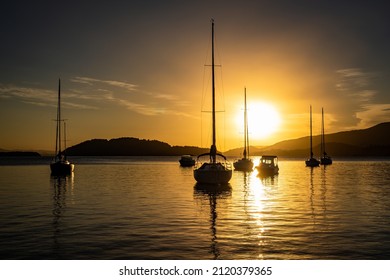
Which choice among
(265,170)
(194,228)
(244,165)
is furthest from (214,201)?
(244,165)

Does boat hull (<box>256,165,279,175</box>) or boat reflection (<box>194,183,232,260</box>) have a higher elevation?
boat hull (<box>256,165,279,175</box>)

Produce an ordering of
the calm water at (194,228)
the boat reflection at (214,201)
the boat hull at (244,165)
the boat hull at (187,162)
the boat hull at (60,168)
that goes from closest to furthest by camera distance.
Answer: the calm water at (194,228) < the boat reflection at (214,201) < the boat hull at (60,168) < the boat hull at (244,165) < the boat hull at (187,162)

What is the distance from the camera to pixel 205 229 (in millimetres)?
21312

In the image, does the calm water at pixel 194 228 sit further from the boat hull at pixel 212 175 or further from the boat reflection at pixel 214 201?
the boat hull at pixel 212 175

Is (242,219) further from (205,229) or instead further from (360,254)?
(360,254)

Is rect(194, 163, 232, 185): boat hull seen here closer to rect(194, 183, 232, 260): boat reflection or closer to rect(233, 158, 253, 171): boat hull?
rect(194, 183, 232, 260): boat reflection

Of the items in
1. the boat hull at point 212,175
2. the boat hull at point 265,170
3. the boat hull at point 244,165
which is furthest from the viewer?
the boat hull at point 244,165

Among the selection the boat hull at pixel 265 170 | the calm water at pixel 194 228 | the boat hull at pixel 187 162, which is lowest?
the calm water at pixel 194 228

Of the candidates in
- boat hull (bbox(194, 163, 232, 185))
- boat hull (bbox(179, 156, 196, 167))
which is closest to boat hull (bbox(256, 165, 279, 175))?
boat hull (bbox(194, 163, 232, 185))

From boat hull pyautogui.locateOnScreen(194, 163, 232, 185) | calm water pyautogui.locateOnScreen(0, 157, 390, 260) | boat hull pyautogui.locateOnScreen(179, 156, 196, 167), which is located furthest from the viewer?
boat hull pyautogui.locateOnScreen(179, 156, 196, 167)

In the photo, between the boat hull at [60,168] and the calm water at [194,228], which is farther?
the boat hull at [60,168]

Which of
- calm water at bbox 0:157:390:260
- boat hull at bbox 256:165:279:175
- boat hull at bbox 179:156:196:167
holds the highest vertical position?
boat hull at bbox 179:156:196:167

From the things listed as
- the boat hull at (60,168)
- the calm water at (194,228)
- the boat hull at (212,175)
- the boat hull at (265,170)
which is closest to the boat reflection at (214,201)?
the calm water at (194,228)
